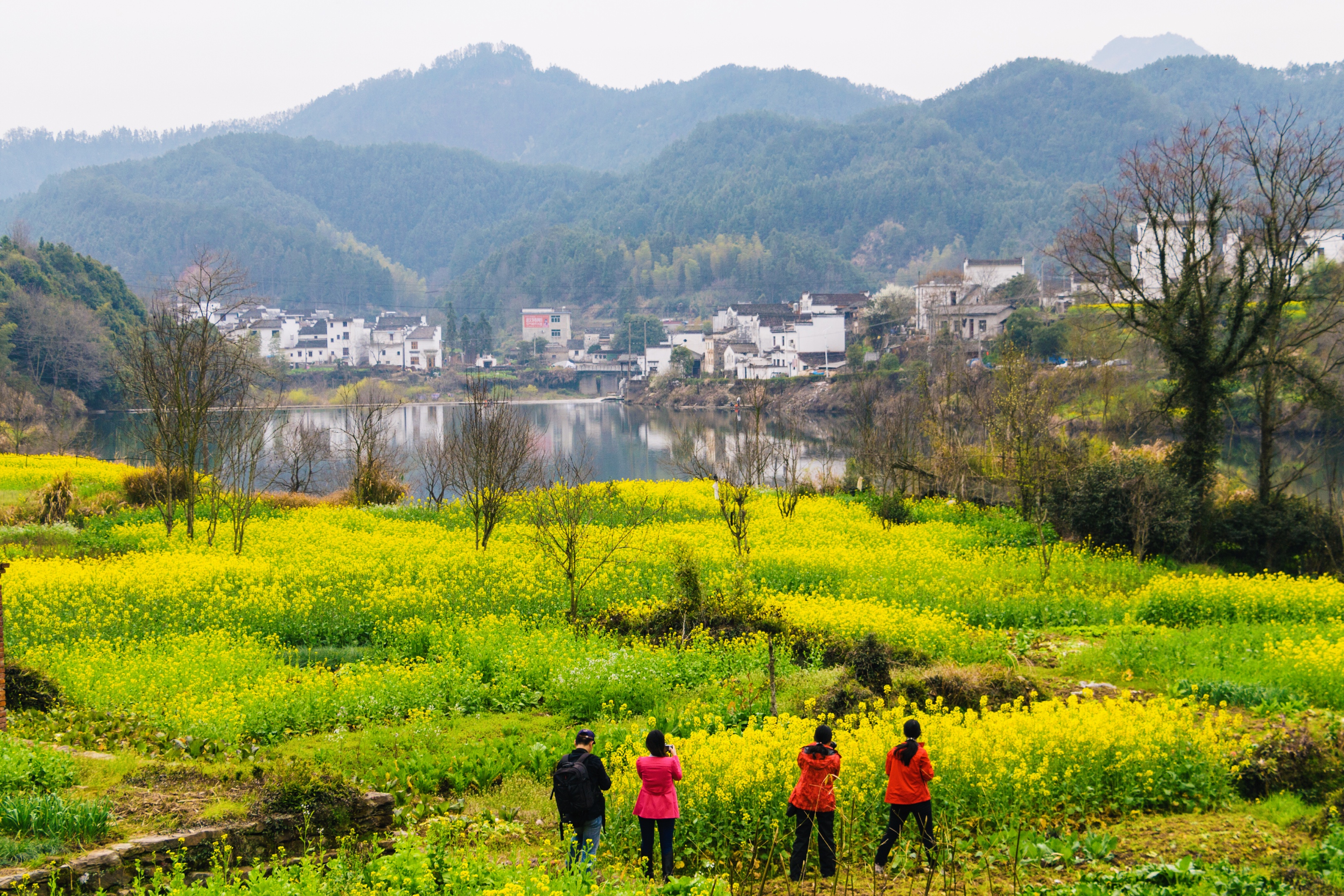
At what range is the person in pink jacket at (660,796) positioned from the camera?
7.44 meters

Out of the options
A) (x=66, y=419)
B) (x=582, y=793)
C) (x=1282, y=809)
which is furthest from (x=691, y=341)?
(x=582, y=793)

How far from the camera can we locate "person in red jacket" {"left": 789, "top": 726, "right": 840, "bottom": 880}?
746 centimetres

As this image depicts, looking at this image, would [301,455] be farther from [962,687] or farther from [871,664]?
[962,687]

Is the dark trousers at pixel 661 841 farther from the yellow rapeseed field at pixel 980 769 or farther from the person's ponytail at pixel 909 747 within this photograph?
the person's ponytail at pixel 909 747

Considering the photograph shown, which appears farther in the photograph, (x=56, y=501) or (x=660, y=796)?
(x=56, y=501)

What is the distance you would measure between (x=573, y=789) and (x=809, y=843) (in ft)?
6.61

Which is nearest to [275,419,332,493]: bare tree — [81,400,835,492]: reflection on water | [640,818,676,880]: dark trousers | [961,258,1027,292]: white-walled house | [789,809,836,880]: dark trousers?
[81,400,835,492]: reflection on water

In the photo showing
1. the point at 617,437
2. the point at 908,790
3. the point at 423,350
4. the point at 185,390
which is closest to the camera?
the point at 908,790

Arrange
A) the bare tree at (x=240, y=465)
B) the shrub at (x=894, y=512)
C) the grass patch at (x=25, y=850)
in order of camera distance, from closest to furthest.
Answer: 1. the grass patch at (x=25, y=850)
2. the bare tree at (x=240, y=465)
3. the shrub at (x=894, y=512)

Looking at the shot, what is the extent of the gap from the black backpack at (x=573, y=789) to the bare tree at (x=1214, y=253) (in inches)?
824

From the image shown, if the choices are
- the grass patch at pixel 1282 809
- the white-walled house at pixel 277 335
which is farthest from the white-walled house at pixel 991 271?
the grass patch at pixel 1282 809

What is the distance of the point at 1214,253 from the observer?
81.3ft

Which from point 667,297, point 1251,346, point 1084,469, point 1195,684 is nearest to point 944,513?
point 1084,469

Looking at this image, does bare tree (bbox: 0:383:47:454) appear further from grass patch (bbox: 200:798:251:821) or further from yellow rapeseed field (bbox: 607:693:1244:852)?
yellow rapeseed field (bbox: 607:693:1244:852)
